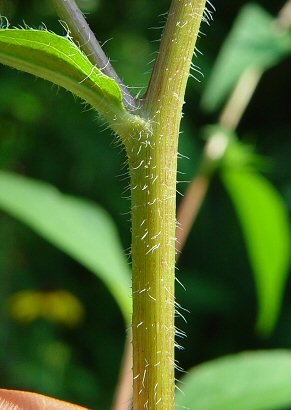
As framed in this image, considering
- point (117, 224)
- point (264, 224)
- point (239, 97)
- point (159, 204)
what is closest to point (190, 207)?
point (264, 224)

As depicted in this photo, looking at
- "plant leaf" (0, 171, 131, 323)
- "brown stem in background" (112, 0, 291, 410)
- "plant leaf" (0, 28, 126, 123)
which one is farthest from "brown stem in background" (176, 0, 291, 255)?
"plant leaf" (0, 28, 126, 123)

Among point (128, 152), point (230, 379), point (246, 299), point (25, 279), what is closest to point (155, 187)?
point (128, 152)

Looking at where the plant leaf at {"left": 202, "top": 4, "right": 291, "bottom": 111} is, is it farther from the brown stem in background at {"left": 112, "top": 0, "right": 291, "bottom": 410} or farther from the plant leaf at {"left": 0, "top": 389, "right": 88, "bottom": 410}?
the plant leaf at {"left": 0, "top": 389, "right": 88, "bottom": 410}

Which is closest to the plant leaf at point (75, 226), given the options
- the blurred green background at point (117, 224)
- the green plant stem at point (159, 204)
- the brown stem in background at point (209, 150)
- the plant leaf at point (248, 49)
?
the brown stem in background at point (209, 150)

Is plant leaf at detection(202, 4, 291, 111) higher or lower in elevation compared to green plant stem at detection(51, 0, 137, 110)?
higher

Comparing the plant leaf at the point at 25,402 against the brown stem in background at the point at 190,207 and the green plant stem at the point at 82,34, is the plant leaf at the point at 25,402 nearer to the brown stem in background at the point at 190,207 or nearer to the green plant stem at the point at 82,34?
the green plant stem at the point at 82,34

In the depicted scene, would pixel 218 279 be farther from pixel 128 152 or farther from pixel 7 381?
pixel 128 152
